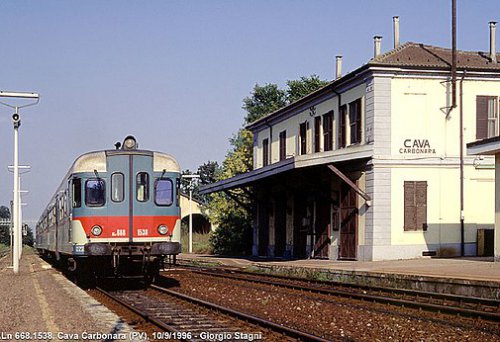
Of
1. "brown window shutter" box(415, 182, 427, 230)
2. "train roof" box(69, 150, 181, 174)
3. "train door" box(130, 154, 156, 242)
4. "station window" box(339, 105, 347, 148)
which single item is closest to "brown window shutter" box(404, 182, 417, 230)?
"brown window shutter" box(415, 182, 427, 230)

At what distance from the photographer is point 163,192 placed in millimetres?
18203

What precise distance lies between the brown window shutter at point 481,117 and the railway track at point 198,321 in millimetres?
15320

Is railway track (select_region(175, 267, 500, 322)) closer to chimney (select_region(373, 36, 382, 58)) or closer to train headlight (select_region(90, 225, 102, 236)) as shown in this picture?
train headlight (select_region(90, 225, 102, 236))

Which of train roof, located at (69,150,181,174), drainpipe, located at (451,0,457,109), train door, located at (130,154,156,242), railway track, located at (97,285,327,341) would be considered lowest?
railway track, located at (97,285,327,341)

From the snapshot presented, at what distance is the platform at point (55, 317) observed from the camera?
10.4 meters

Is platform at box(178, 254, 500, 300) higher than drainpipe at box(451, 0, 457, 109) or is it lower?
lower

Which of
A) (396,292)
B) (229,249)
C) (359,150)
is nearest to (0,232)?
(229,249)

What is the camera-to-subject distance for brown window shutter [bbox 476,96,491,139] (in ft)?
90.8

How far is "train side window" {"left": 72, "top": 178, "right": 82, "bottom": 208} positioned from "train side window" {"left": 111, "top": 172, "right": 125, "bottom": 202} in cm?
72

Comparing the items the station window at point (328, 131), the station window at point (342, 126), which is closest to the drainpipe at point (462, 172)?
the station window at point (342, 126)

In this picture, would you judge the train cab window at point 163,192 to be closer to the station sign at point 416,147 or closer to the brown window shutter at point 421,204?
the station sign at point 416,147

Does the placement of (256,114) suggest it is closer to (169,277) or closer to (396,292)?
(169,277)

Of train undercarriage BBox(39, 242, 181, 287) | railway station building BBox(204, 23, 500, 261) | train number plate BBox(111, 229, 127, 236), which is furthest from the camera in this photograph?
railway station building BBox(204, 23, 500, 261)

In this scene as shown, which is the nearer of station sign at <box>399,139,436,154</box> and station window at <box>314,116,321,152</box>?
station sign at <box>399,139,436,154</box>
